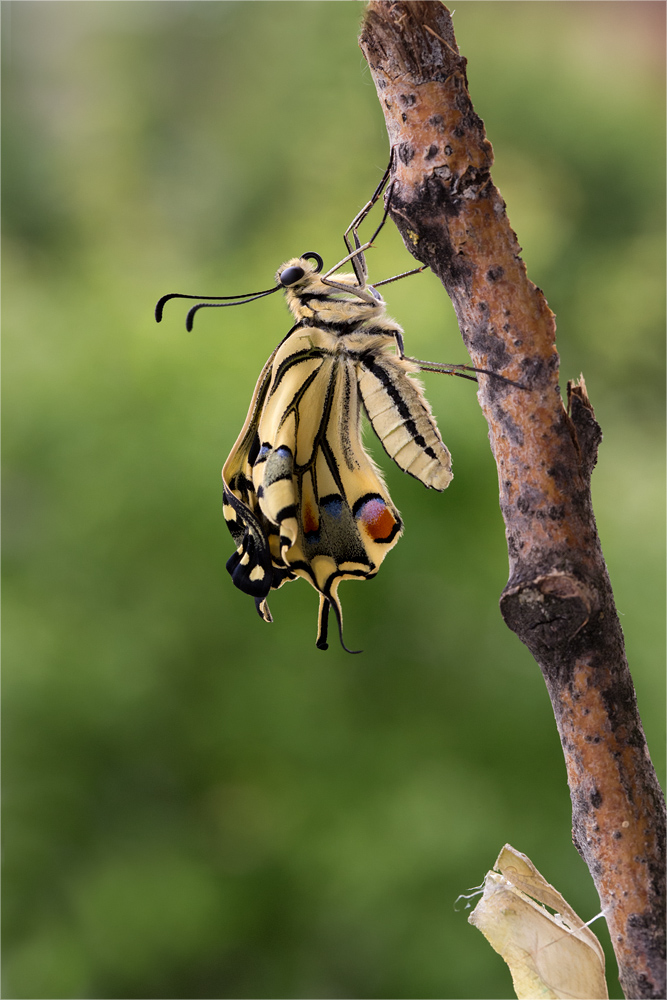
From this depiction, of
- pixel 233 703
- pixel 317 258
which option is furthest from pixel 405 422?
pixel 233 703

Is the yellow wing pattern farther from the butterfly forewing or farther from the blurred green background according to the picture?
the blurred green background

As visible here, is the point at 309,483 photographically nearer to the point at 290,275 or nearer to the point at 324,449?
the point at 324,449

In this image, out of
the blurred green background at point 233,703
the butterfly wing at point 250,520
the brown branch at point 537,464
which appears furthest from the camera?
the blurred green background at point 233,703

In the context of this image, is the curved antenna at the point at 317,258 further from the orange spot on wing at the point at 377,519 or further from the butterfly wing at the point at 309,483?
the orange spot on wing at the point at 377,519

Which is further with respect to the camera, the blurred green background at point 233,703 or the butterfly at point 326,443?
the blurred green background at point 233,703

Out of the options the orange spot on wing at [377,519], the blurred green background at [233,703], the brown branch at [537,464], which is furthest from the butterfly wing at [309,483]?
the blurred green background at [233,703]

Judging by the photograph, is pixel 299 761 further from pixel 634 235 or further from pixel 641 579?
pixel 634 235

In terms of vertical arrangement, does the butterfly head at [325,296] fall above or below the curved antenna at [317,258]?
below
